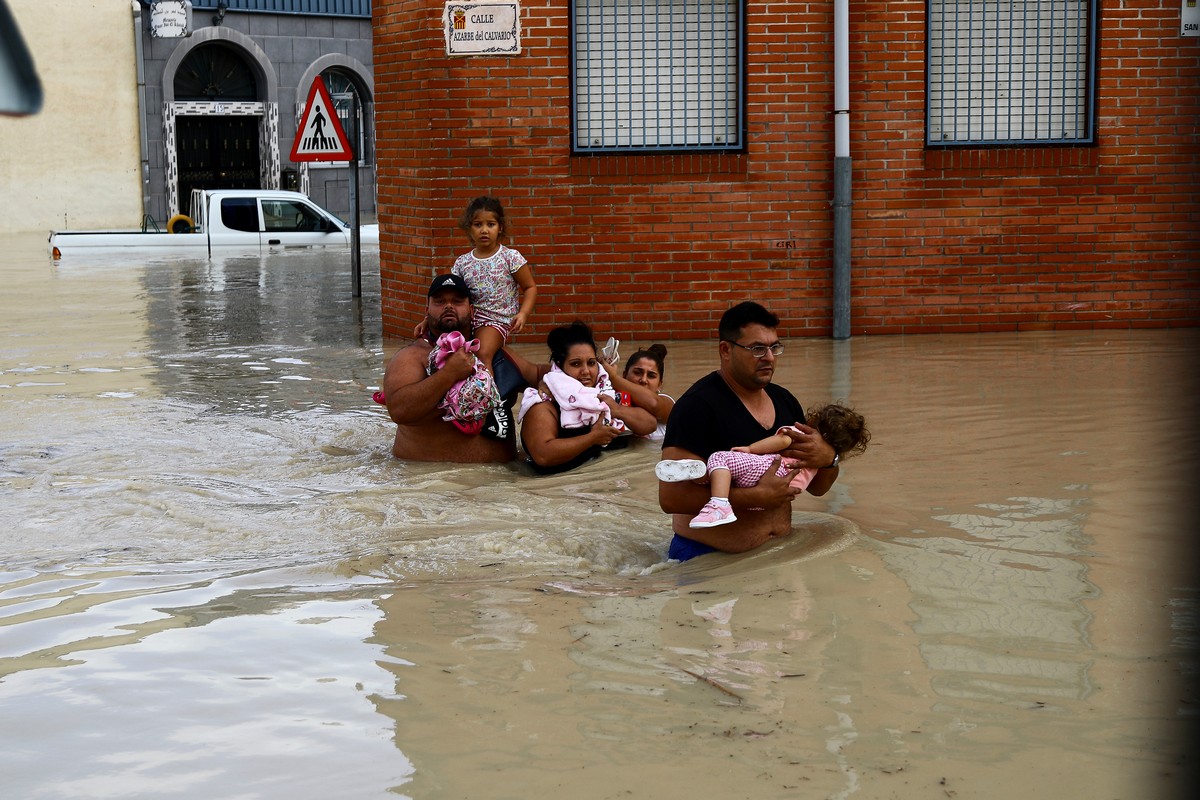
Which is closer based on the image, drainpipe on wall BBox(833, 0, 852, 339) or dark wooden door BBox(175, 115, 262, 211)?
drainpipe on wall BBox(833, 0, 852, 339)

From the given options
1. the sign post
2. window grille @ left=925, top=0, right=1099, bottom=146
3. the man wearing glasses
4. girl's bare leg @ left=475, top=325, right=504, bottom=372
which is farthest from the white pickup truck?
the man wearing glasses

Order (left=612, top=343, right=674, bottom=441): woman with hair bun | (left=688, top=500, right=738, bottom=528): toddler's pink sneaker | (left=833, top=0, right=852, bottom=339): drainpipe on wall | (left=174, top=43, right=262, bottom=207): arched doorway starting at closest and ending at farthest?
1. (left=688, top=500, right=738, bottom=528): toddler's pink sneaker
2. (left=612, top=343, right=674, bottom=441): woman with hair bun
3. (left=833, top=0, right=852, bottom=339): drainpipe on wall
4. (left=174, top=43, right=262, bottom=207): arched doorway

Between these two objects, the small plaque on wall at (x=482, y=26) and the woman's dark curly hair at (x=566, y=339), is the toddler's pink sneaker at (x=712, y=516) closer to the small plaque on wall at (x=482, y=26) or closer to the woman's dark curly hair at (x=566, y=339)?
the woman's dark curly hair at (x=566, y=339)

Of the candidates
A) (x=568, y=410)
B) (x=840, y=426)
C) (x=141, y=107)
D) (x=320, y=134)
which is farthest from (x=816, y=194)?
(x=141, y=107)

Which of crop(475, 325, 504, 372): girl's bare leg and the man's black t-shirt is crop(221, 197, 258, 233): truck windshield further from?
the man's black t-shirt

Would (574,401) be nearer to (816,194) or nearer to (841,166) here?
(841,166)

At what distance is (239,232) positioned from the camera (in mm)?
23406

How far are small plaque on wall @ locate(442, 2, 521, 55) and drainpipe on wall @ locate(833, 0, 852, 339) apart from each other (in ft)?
8.49

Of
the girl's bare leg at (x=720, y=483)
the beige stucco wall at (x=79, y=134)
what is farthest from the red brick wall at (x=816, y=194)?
the beige stucco wall at (x=79, y=134)

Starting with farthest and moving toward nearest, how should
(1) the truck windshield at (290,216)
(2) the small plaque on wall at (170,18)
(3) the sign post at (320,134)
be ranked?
(2) the small plaque on wall at (170,18) < (1) the truck windshield at (290,216) < (3) the sign post at (320,134)

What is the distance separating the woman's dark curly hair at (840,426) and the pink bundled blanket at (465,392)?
2.67 metres

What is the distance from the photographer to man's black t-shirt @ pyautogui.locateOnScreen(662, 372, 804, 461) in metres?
5.78

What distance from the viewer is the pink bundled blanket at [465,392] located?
316 inches

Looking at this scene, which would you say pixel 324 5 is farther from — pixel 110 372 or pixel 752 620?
pixel 752 620
